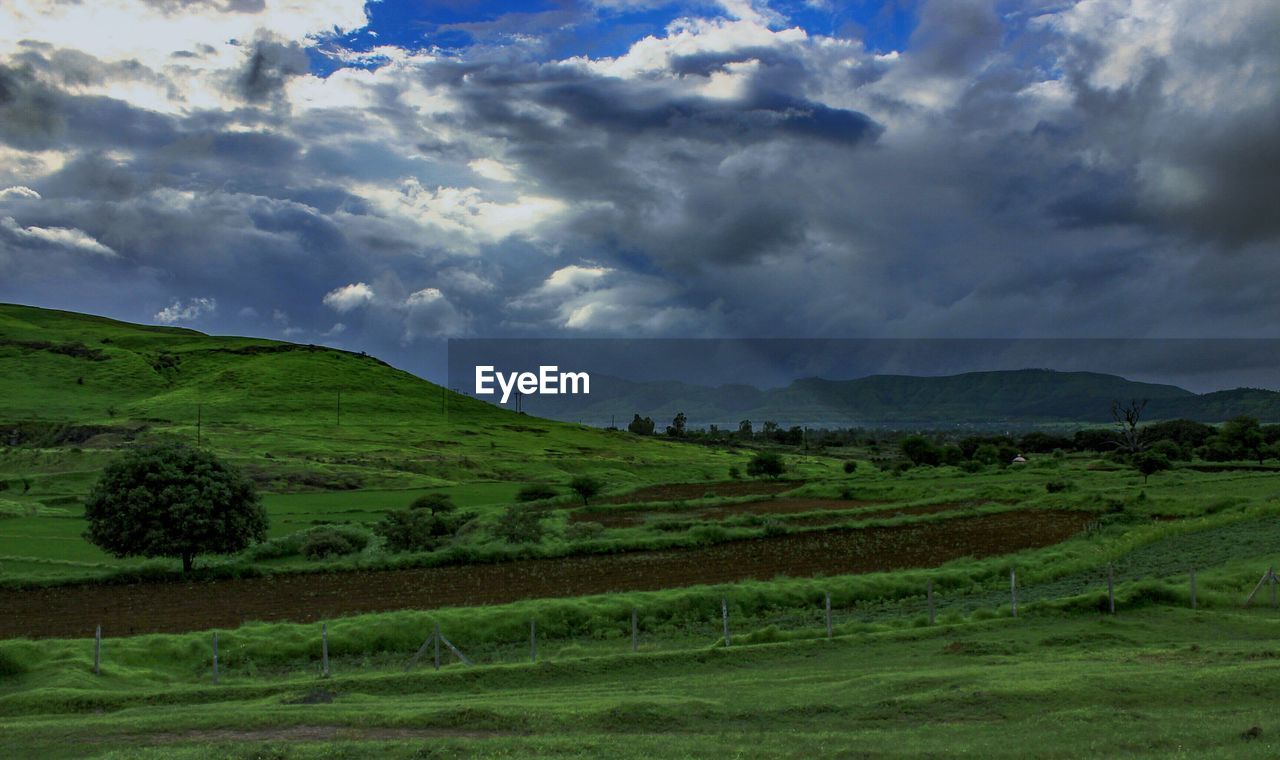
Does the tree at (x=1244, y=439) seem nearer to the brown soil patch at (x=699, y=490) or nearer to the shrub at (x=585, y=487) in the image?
the brown soil patch at (x=699, y=490)

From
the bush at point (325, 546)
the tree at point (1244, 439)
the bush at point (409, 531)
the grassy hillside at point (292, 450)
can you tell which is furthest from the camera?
the tree at point (1244, 439)

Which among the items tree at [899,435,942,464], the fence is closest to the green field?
the fence

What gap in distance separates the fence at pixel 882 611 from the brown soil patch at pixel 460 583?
528 cm

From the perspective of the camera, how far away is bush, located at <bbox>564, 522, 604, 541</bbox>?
65.0 meters

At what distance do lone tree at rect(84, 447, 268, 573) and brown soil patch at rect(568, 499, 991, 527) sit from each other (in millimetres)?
30810

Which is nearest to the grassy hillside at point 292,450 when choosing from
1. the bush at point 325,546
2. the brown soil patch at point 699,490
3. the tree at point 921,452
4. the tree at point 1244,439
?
the brown soil patch at point 699,490

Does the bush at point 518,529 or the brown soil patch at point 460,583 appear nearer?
the brown soil patch at point 460,583

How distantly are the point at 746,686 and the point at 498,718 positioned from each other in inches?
290

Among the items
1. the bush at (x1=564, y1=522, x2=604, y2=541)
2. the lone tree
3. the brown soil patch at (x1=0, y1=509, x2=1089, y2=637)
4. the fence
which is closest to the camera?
the fence

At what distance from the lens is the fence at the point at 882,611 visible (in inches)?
1262

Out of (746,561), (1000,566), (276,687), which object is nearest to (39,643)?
(276,687)

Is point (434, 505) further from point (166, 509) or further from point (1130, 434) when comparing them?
point (1130, 434)

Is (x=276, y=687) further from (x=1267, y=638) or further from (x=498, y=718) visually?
(x=1267, y=638)

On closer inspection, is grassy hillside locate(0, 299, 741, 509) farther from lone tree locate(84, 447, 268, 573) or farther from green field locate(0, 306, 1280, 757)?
lone tree locate(84, 447, 268, 573)
